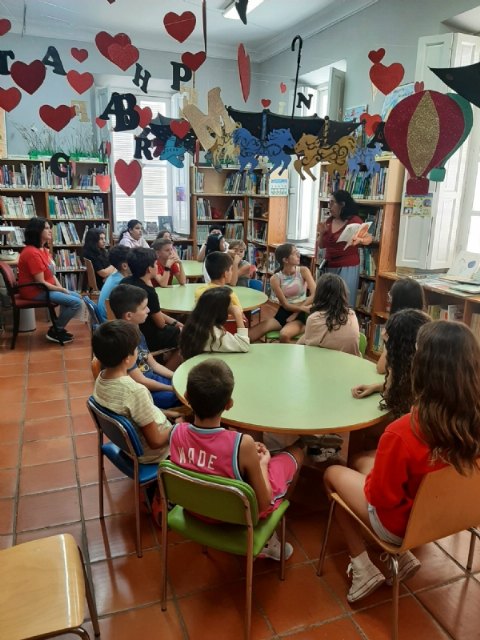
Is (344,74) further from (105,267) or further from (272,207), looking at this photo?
(105,267)

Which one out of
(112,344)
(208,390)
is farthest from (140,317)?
(208,390)

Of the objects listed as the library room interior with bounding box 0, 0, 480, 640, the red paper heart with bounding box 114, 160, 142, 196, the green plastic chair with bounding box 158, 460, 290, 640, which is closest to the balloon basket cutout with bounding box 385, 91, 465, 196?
the library room interior with bounding box 0, 0, 480, 640

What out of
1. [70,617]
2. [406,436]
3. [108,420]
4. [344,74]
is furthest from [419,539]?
[344,74]

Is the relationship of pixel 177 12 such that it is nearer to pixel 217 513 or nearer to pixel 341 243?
pixel 341 243

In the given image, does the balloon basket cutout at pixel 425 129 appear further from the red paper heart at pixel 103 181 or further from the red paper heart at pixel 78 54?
the red paper heart at pixel 103 181

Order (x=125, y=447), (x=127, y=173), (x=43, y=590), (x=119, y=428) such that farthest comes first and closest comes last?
(x=127, y=173) < (x=125, y=447) < (x=119, y=428) < (x=43, y=590)

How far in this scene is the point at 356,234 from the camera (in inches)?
176

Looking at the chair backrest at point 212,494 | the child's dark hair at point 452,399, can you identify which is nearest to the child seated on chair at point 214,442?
the chair backrest at point 212,494

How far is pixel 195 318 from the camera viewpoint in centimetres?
274

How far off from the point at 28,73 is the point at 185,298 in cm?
189

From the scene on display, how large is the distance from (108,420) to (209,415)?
18.8 inches

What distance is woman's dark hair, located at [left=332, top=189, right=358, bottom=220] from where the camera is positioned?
4.57 meters

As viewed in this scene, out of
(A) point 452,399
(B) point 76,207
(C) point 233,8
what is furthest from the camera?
(B) point 76,207

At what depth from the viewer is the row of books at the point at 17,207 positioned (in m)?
6.48
